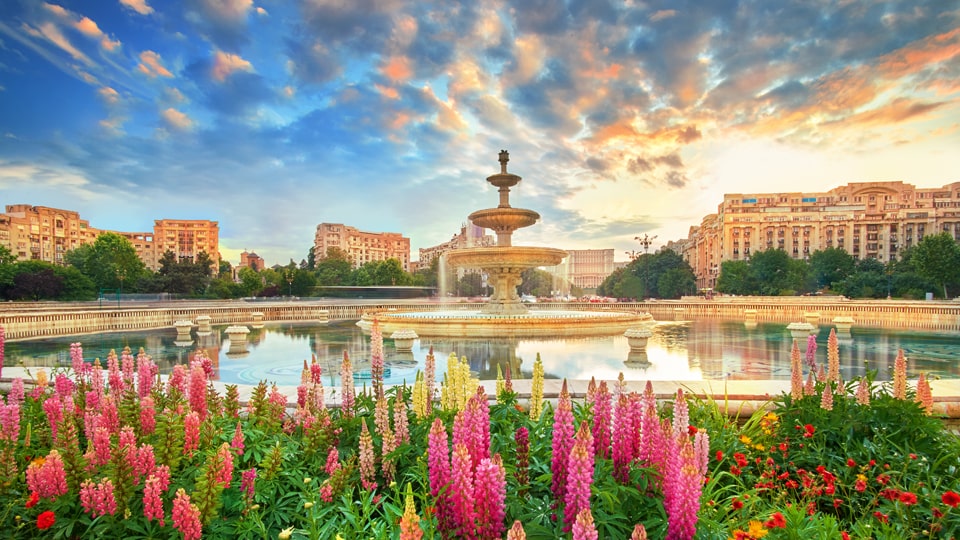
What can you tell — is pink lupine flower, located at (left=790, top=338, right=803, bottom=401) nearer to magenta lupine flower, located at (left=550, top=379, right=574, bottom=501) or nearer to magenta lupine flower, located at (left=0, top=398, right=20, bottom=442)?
magenta lupine flower, located at (left=550, top=379, right=574, bottom=501)

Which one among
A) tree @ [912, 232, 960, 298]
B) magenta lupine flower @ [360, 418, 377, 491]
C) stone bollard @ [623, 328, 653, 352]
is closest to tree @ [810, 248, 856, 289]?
tree @ [912, 232, 960, 298]

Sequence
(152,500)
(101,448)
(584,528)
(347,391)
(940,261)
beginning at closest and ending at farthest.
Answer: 1. (584,528)
2. (152,500)
3. (101,448)
4. (347,391)
5. (940,261)

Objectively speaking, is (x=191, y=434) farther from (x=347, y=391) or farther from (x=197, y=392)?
(x=347, y=391)

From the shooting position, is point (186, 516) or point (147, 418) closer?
point (186, 516)

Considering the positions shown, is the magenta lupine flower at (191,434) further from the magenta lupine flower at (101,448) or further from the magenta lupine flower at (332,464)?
the magenta lupine flower at (332,464)

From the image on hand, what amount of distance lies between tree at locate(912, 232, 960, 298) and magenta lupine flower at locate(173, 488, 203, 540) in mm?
67444

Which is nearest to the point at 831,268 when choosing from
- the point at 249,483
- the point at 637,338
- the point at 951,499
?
the point at 637,338

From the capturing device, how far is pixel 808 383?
172 inches

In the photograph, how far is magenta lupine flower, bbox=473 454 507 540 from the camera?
1873 mm

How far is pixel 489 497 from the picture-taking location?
193cm

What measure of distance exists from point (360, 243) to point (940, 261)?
414 feet

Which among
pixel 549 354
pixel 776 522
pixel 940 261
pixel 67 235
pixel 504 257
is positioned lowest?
pixel 549 354

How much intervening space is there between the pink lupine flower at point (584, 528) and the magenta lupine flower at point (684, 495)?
54 cm

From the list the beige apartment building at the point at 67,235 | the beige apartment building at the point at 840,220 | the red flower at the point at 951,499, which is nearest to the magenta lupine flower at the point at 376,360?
the red flower at the point at 951,499
